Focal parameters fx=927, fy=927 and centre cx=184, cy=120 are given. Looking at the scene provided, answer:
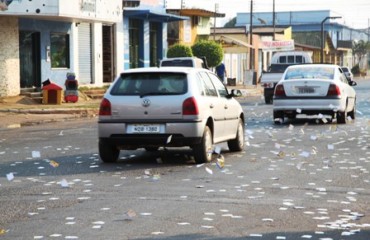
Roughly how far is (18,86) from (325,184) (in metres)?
24.4

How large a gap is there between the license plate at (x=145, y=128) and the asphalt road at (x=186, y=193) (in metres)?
0.54

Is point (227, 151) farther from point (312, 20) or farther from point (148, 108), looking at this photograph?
point (312, 20)

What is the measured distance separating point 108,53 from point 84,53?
13.1ft

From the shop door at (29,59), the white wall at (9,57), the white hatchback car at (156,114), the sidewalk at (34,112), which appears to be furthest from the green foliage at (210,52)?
the white hatchback car at (156,114)

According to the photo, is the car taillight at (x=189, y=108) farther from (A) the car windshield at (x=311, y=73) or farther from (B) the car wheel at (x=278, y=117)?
(A) the car windshield at (x=311, y=73)

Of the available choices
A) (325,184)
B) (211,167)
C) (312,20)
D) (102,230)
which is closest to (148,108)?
(211,167)

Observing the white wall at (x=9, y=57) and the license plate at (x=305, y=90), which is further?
the white wall at (x=9, y=57)

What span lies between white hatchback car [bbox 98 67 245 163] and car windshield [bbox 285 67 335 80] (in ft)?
30.1

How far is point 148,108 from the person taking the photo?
14148 mm

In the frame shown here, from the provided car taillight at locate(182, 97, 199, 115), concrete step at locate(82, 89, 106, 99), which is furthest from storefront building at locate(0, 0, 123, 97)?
car taillight at locate(182, 97, 199, 115)

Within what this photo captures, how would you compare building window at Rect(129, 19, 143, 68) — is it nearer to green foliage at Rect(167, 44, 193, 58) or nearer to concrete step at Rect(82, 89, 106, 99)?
green foliage at Rect(167, 44, 193, 58)

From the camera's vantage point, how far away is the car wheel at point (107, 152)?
14344mm

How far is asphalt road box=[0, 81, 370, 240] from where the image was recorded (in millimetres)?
8422

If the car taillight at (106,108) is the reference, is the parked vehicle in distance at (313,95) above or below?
below
